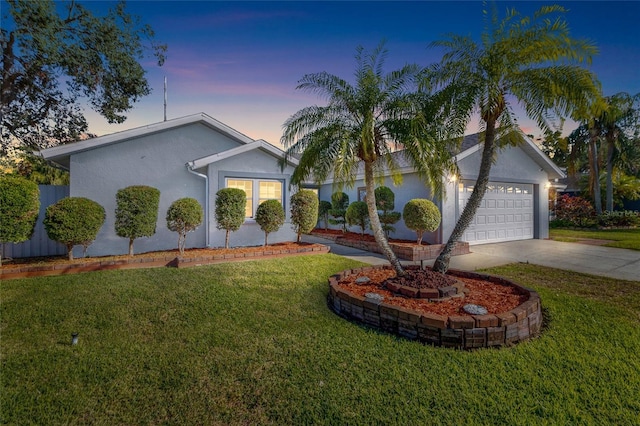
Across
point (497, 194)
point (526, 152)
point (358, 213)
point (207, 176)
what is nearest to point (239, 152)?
point (207, 176)

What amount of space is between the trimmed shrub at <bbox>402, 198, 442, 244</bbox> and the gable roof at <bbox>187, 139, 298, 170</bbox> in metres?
4.50

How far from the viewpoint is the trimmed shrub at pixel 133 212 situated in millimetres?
7906

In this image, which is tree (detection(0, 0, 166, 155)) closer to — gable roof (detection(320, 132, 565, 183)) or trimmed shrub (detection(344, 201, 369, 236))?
trimmed shrub (detection(344, 201, 369, 236))

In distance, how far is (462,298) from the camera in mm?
4883

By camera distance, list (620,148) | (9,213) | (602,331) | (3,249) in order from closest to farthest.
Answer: (602,331), (9,213), (3,249), (620,148)

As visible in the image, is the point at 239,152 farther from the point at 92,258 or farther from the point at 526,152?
the point at 526,152

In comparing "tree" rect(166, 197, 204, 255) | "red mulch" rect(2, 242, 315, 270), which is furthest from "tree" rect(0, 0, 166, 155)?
"tree" rect(166, 197, 204, 255)

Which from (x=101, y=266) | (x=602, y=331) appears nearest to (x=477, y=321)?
(x=602, y=331)

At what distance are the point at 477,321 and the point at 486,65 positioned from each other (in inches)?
187

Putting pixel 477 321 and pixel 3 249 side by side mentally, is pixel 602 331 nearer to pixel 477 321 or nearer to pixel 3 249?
pixel 477 321

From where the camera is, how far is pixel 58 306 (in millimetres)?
4969

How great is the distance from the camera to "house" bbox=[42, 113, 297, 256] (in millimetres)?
8820

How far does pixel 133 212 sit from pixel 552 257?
516 inches

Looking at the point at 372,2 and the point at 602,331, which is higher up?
the point at 372,2
